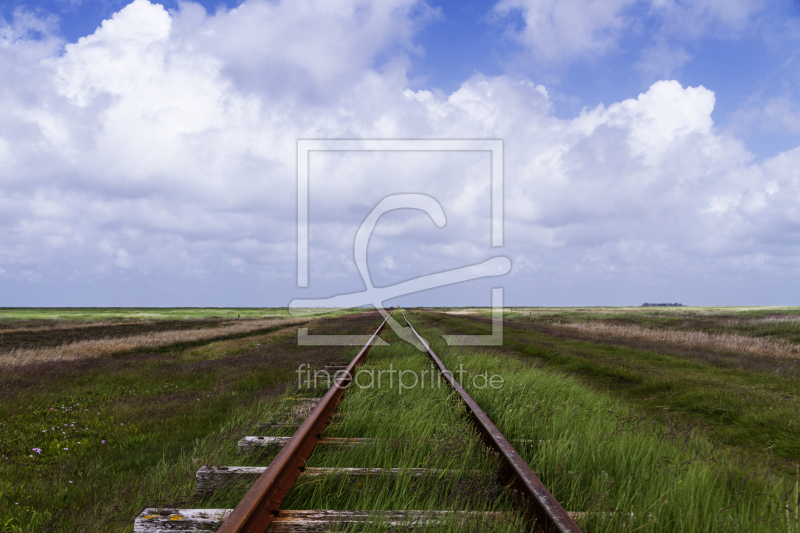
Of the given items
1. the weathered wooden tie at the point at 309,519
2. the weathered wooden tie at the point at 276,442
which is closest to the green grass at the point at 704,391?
the weathered wooden tie at the point at 309,519

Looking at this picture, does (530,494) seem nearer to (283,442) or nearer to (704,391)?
(283,442)

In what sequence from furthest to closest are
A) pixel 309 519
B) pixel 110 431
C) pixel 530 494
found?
pixel 110 431 → pixel 530 494 → pixel 309 519

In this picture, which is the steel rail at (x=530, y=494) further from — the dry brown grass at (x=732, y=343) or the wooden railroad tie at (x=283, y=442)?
the dry brown grass at (x=732, y=343)

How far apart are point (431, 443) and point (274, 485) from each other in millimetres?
1599

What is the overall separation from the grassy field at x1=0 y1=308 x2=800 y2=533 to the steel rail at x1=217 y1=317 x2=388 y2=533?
0.15 meters

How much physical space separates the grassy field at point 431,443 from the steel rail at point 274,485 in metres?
0.15

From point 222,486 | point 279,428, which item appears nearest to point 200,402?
point 279,428

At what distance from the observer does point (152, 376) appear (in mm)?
9586

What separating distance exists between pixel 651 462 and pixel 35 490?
5.32 metres

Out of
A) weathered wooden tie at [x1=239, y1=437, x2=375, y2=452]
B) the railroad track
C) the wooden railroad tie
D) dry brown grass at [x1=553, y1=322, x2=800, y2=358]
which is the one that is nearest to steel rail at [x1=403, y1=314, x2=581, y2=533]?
the railroad track

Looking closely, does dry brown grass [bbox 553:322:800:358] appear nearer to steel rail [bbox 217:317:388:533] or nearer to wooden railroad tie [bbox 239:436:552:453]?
wooden railroad tie [bbox 239:436:552:453]

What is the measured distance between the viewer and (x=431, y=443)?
4.05 meters

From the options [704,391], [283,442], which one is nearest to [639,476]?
[283,442]

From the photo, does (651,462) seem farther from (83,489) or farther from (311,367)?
(311,367)
